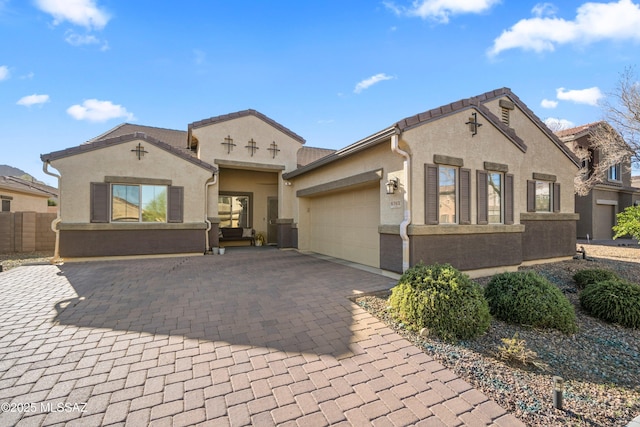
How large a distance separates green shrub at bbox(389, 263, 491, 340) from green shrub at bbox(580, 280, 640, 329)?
3.06m

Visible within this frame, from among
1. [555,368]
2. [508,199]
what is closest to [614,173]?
[508,199]

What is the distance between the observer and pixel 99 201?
9.42 meters

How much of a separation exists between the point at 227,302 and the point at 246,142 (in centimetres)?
873

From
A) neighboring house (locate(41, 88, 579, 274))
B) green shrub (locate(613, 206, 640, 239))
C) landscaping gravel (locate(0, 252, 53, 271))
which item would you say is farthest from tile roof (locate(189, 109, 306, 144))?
green shrub (locate(613, 206, 640, 239))

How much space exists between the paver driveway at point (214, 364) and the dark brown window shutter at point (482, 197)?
170 inches

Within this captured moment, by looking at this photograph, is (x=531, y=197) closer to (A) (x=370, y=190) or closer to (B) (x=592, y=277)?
(B) (x=592, y=277)

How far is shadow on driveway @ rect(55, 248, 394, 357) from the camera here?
3.86 metres

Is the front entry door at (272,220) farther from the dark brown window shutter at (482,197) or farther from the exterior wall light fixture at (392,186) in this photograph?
the dark brown window shutter at (482,197)

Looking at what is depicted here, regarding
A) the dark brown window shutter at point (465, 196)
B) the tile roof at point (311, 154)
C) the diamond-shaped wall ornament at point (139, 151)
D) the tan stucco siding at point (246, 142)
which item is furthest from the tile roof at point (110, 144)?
the dark brown window shutter at point (465, 196)

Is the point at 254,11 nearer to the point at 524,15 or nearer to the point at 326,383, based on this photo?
the point at 524,15

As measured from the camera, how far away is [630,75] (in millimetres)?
14258

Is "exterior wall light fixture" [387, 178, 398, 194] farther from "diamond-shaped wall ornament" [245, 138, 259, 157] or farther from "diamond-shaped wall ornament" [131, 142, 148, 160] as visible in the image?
"diamond-shaped wall ornament" [131, 142, 148, 160]

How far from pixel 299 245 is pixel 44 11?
1030cm

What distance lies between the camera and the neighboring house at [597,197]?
677 inches
